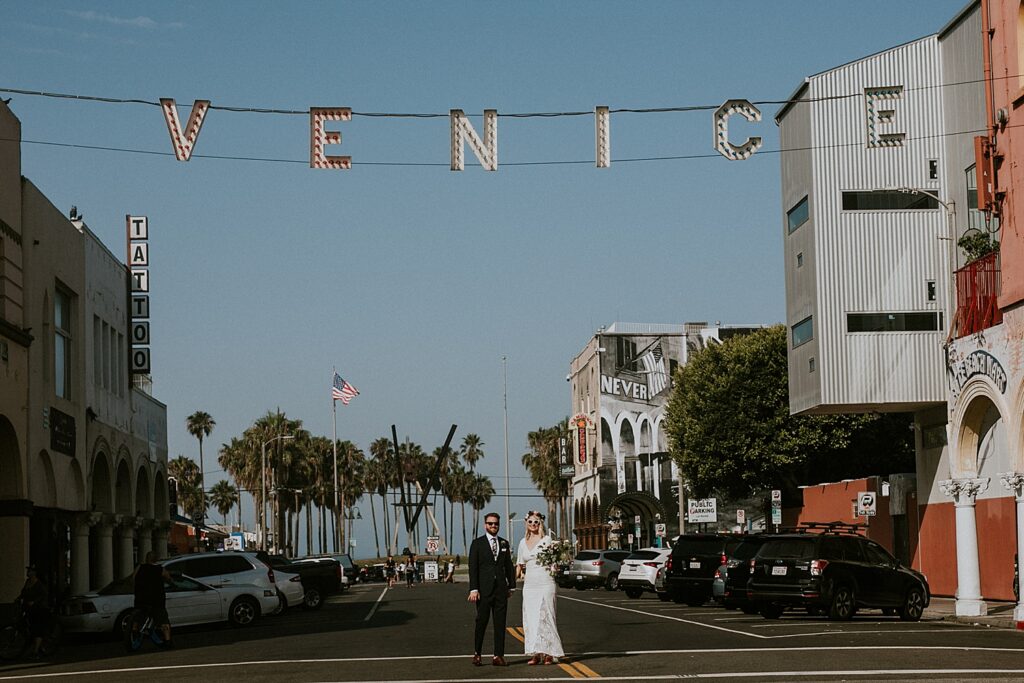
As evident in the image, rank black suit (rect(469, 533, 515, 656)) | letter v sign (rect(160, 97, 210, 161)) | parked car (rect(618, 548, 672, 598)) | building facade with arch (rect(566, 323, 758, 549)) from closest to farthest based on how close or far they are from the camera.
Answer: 1. black suit (rect(469, 533, 515, 656))
2. letter v sign (rect(160, 97, 210, 161))
3. parked car (rect(618, 548, 672, 598))
4. building facade with arch (rect(566, 323, 758, 549))

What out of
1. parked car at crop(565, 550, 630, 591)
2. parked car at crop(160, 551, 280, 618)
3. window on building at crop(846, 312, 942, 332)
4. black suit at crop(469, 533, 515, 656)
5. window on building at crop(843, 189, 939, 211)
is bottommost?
parked car at crop(565, 550, 630, 591)

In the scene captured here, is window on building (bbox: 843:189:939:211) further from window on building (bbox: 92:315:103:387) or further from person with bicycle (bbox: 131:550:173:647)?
person with bicycle (bbox: 131:550:173:647)

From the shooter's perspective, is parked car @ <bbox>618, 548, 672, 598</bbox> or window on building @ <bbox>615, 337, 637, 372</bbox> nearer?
parked car @ <bbox>618, 548, 672, 598</bbox>

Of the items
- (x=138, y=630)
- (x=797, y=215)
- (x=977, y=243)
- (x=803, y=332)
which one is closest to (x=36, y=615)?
(x=138, y=630)

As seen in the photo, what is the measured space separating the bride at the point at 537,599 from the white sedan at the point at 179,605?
1269cm

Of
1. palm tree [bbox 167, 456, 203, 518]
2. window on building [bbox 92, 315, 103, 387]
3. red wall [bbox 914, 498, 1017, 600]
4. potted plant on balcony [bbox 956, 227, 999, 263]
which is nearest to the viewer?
red wall [bbox 914, 498, 1017, 600]

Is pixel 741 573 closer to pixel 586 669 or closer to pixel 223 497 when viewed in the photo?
pixel 586 669

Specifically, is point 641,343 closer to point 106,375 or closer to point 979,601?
point 106,375

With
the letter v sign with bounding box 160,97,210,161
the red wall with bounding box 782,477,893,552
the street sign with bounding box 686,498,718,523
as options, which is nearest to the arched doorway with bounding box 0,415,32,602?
the letter v sign with bounding box 160,97,210,161

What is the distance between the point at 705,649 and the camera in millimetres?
18938

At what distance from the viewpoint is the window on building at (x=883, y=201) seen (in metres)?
37.7

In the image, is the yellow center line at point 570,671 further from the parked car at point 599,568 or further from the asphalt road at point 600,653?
the parked car at point 599,568

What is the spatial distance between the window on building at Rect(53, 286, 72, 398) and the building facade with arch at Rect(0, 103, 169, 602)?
4 cm

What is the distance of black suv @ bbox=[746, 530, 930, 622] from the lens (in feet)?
89.2
